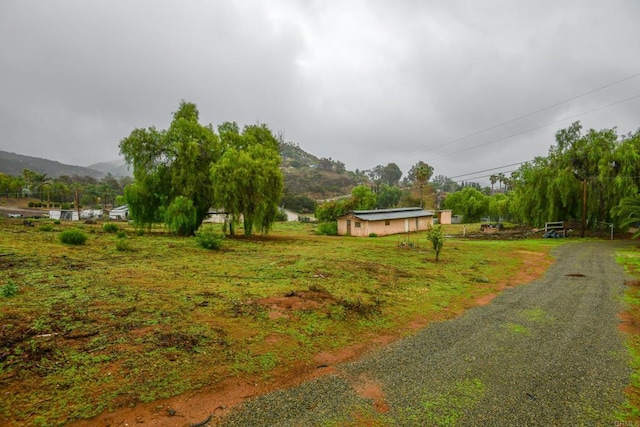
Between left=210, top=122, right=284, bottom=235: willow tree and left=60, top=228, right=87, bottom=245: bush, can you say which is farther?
left=210, top=122, right=284, bottom=235: willow tree

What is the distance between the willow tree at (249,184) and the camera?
841 inches

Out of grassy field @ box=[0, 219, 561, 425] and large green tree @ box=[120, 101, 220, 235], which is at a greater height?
large green tree @ box=[120, 101, 220, 235]

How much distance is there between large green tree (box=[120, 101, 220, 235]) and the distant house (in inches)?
704

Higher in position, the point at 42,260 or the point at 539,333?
the point at 42,260

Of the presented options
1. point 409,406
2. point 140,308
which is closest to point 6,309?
point 140,308

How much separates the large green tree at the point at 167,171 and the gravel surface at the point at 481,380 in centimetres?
2022

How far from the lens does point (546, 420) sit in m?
3.72

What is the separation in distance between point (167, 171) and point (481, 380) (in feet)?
80.1

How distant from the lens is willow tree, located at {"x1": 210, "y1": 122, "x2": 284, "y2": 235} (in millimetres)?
21359

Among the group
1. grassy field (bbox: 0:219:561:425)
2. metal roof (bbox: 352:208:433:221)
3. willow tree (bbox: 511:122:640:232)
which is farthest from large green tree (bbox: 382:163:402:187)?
grassy field (bbox: 0:219:561:425)

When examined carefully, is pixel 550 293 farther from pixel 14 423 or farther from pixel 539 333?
pixel 14 423

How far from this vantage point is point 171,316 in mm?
6238

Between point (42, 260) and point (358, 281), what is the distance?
11388mm

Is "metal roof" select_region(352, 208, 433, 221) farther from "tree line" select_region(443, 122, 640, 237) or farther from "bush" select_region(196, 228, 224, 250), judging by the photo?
"bush" select_region(196, 228, 224, 250)
